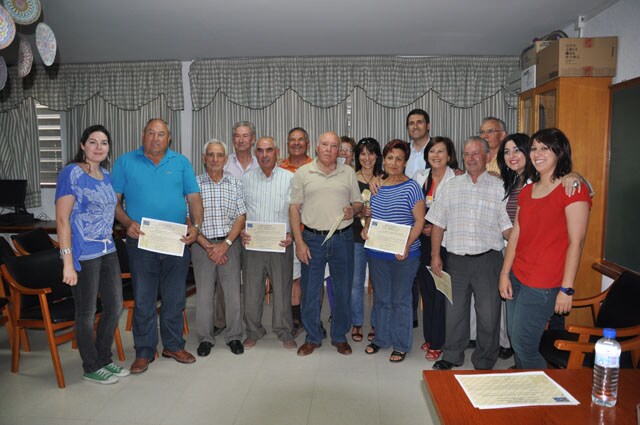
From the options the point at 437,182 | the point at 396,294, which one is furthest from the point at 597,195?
the point at 396,294

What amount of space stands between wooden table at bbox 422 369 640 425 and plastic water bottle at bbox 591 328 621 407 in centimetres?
2

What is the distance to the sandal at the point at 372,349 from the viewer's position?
11.4 ft

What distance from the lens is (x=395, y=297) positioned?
3307mm

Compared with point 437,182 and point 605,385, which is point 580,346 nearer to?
point 605,385

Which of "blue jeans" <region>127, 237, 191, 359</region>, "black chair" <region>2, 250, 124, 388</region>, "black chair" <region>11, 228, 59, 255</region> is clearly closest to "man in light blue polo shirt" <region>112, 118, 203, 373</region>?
"blue jeans" <region>127, 237, 191, 359</region>

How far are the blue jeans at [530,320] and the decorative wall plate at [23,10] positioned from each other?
2931 millimetres

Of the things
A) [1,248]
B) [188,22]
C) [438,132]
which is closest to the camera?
[1,248]

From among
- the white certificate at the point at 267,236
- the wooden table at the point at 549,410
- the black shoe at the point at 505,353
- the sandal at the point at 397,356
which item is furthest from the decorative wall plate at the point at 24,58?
the black shoe at the point at 505,353

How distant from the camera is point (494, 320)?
299cm

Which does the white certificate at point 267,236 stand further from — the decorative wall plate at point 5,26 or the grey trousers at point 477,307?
the decorative wall plate at point 5,26

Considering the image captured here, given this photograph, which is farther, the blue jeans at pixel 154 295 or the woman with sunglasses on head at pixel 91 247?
the blue jeans at pixel 154 295

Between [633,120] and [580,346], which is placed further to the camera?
[633,120]

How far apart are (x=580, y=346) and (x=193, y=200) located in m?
2.45

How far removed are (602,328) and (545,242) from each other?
0.66 meters
